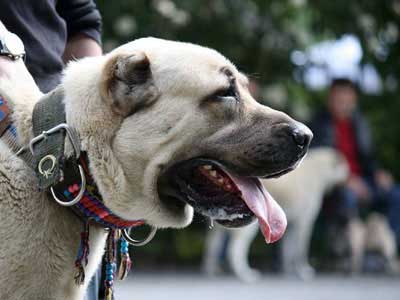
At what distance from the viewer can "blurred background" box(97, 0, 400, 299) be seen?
28.0ft

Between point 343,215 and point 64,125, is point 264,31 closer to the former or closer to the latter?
point 343,215

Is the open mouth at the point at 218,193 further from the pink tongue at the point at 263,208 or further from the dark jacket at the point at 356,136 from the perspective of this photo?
the dark jacket at the point at 356,136

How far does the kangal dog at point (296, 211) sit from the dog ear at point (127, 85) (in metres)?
6.77

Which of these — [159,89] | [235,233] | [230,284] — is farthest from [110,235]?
[235,233]

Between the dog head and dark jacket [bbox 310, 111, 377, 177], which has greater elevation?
the dog head

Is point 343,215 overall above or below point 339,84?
below

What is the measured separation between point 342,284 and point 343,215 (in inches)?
65.0

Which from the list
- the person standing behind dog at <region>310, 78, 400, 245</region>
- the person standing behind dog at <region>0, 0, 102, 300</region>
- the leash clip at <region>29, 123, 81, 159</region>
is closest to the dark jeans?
the person standing behind dog at <region>310, 78, 400, 245</region>

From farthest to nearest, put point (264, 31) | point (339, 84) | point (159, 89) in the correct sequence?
point (264, 31)
point (339, 84)
point (159, 89)

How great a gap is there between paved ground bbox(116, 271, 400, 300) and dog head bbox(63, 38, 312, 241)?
431cm

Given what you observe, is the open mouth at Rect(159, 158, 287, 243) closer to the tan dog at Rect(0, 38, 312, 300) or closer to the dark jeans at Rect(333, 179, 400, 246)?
the tan dog at Rect(0, 38, 312, 300)

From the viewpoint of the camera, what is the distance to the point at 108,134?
2.65 meters

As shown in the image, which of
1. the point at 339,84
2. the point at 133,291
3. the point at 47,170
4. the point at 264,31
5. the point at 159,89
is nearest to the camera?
the point at 47,170

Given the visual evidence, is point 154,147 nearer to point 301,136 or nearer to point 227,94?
point 227,94
